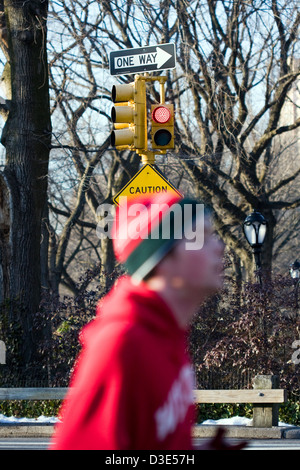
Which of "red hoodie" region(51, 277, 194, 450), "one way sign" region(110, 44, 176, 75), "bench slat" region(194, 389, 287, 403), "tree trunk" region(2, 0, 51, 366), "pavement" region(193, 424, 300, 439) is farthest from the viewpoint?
"tree trunk" region(2, 0, 51, 366)

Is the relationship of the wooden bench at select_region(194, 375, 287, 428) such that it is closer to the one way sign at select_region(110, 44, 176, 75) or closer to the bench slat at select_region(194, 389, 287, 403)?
the bench slat at select_region(194, 389, 287, 403)

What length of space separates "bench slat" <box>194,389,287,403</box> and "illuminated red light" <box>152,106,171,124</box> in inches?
170

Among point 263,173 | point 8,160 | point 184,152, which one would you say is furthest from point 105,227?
point 8,160

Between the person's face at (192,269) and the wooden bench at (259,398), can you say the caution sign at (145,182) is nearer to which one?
the wooden bench at (259,398)

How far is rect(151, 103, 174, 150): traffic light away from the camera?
13430mm

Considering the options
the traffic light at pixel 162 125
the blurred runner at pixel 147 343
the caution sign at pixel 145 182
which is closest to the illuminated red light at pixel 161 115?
the traffic light at pixel 162 125

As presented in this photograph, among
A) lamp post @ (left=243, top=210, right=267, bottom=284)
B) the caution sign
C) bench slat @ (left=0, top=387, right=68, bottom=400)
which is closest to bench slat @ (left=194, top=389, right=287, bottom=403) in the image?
bench slat @ (left=0, top=387, right=68, bottom=400)

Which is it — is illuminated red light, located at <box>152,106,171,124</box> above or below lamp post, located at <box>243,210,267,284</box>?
above

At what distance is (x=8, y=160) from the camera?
54.1 feet

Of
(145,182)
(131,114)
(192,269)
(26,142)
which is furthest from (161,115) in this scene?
(192,269)

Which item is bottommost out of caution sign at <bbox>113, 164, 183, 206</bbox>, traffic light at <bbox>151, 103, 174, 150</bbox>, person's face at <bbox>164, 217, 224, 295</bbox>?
person's face at <bbox>164, 217, 224, 295</bbox>
